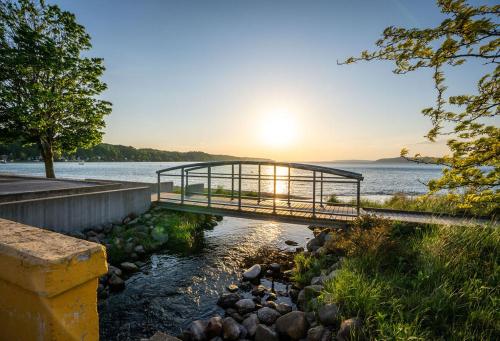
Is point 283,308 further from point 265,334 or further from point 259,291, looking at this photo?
point 259,291

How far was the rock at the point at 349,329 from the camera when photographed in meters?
3.85

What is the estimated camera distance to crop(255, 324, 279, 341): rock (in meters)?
A: 4.49

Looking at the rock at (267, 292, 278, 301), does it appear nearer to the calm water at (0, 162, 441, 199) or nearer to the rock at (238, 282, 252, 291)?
the rock at (238, 282, 252, 291)

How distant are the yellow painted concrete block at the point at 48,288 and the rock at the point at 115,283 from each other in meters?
5.45

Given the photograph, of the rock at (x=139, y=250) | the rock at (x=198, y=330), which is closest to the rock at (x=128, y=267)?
the rock at (x=139, y=250)

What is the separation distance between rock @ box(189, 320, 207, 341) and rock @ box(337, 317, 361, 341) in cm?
226

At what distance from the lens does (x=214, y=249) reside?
9.20m

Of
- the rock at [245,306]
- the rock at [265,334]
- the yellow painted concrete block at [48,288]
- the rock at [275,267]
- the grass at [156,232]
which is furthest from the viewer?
the grass at [156,232]

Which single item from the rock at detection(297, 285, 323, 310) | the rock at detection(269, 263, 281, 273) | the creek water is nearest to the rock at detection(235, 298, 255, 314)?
the creek water

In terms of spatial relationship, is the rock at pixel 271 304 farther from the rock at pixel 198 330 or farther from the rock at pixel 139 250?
the rock at pixel 139 250

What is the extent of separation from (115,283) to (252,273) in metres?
3.28

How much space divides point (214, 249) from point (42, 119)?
1031cm

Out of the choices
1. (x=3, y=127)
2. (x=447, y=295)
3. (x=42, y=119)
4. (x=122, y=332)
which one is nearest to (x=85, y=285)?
(x=122, y=332)

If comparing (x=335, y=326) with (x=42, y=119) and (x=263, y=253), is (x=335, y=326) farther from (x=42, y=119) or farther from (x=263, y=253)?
(x=42, y=119)
